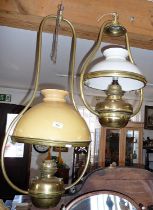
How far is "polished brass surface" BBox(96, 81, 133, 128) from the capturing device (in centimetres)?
107

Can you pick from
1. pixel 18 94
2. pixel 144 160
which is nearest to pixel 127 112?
pixel 18 94

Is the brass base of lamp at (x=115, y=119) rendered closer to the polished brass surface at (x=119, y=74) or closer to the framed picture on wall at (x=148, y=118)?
the polished brass surface at (x=119, y=74)

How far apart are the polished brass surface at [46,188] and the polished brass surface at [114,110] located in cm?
32

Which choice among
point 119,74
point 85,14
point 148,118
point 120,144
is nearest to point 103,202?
point 119,74

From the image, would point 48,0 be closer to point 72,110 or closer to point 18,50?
point 72,110

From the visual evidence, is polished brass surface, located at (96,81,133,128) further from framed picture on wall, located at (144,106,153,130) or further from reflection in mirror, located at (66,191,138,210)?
framed picture on wall, located at (144,106,153,130)

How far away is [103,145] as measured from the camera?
577cm

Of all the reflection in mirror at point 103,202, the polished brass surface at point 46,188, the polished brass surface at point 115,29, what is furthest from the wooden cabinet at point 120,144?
the polished brass surface at point 46,188

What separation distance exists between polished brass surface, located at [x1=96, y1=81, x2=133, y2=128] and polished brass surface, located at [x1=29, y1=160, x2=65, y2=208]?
32cm

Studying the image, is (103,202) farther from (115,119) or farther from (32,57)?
(32,57)

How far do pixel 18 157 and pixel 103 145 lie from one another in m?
1.95

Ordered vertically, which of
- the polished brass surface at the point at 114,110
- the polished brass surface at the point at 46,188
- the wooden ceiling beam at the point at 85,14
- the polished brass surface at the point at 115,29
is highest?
the wooden ceiling beam at the point at 85,14

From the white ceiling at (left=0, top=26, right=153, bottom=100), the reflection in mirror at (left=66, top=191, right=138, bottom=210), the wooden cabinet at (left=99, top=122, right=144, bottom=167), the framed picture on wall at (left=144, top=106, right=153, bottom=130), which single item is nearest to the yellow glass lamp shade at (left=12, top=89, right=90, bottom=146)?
the reflection in mirror at (left=66, top=191, right=138, bottom=210)

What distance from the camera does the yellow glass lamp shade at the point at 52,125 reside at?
82 centimetres
